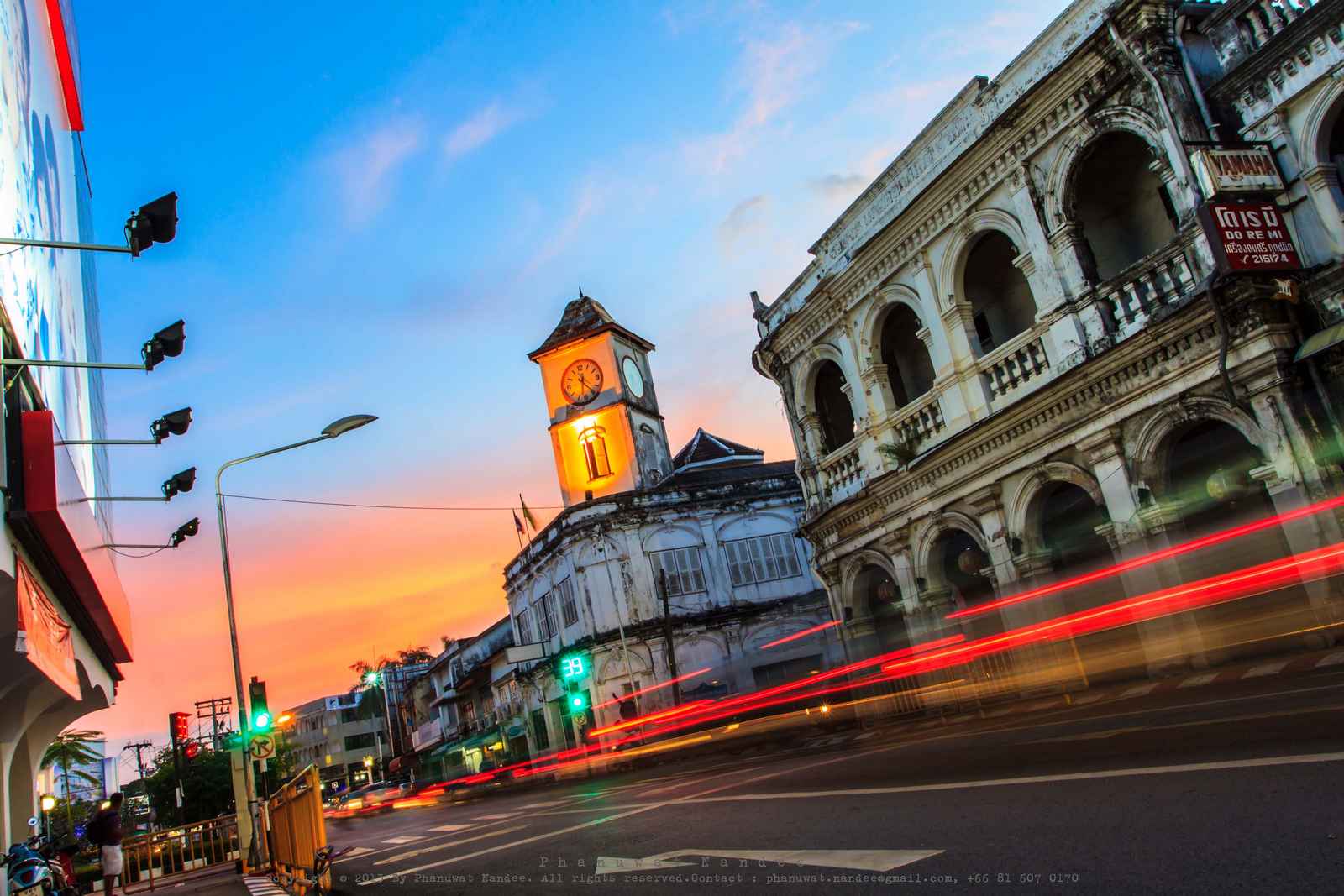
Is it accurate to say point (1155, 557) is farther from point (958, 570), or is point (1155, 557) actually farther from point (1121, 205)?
point (1121, 205)

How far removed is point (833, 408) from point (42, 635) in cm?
1637

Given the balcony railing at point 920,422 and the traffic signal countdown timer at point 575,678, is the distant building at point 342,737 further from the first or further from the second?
the balcony railing at point 920,422

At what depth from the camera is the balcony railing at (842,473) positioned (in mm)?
19688

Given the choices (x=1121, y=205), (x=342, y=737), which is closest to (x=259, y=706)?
(x=1121, y=205)

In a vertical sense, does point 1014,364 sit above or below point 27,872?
above

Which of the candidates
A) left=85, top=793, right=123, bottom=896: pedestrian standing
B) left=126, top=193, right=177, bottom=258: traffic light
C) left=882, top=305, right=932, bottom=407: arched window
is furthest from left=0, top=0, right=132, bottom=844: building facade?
left=882, top=305, right=932, bottom=407: arched window

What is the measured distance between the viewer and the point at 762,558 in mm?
39406

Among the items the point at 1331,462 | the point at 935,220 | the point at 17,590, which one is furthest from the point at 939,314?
the point at 17,590

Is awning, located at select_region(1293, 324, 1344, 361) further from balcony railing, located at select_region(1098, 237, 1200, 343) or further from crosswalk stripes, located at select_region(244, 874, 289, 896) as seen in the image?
crosswalk stripes, located at select_region(244, 874, 289, 896)

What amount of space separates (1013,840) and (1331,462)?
Answer: 30.4 feet

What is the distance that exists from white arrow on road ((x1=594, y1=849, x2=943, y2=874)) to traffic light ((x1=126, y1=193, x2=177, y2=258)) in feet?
19.6

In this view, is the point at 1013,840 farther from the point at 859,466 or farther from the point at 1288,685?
the point at 859,466

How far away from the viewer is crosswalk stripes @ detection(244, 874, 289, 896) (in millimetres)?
10203

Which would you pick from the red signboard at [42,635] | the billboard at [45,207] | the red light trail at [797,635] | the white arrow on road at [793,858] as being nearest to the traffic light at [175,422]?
the billboard at [45,207]
